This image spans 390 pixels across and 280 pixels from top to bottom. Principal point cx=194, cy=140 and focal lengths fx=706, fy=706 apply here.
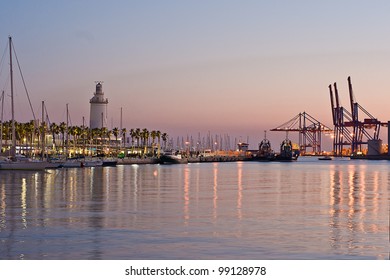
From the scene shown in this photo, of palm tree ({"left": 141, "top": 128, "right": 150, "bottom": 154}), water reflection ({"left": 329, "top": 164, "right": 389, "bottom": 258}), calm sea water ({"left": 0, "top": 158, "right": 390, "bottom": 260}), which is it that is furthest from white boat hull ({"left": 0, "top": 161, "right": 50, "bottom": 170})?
palm tree ({"left": 141, "top": 128, "right": 150, "bottom": 154})

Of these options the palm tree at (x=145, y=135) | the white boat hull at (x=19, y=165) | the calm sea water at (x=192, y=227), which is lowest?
the calm sea water at (x=192, y=227)

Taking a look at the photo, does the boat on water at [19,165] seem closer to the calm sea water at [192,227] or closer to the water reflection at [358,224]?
the calm sea water at [192,227]

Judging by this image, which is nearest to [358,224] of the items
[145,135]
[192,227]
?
[192,227]

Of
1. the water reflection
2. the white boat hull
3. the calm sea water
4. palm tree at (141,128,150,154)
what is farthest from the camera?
palm tree at (141,128,150,154)

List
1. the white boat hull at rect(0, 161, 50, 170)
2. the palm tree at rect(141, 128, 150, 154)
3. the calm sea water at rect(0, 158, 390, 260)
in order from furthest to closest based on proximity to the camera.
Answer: the palm tree at rect(141, 128, 150, 154) < the white boat hull at rect(0, 161, 50, 170) < the calm sea water at rect(0, 158, 390, 260)

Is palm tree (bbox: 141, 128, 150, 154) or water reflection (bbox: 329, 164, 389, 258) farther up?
palm tree (bbox: 141, 128, 150, 154)

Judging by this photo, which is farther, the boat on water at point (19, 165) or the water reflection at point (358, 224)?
the boat on water at point (19, 165)

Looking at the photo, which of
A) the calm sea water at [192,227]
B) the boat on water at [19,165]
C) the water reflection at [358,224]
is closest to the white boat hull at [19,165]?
the boat on water at [19,165]

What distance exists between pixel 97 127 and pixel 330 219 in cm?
17419

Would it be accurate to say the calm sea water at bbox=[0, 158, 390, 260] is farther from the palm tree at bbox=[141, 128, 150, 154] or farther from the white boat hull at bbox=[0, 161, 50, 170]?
the palm tree at bbox=[141, 128, 150, 154]

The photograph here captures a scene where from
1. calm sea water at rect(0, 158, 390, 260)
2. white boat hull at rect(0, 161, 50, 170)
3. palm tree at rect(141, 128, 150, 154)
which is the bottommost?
calm sea water at rect(0, 158, 390, 260)
